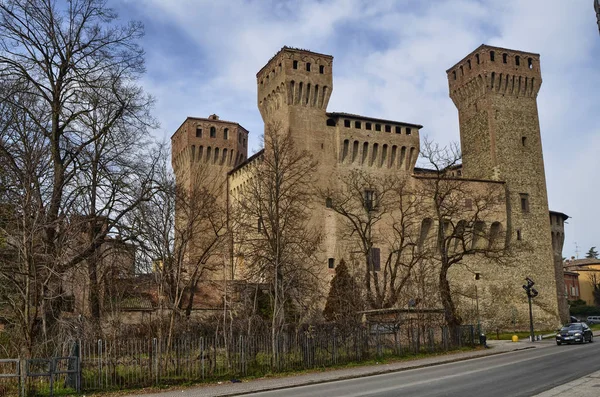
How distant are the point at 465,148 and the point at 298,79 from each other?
19571 millimetres

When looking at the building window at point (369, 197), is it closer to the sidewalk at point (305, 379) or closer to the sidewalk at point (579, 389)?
the sidewalk at point (305, 379)

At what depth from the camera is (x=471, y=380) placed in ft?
58.7

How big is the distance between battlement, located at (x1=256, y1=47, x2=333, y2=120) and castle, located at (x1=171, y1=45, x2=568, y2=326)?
0.08m

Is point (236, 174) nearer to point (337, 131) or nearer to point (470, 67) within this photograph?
point (337, 131)

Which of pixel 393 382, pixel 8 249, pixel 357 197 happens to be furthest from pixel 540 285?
pixel 8 249

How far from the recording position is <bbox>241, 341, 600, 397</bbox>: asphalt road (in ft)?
51.0

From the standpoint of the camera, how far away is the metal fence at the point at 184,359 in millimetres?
17109

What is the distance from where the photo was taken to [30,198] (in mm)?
17328

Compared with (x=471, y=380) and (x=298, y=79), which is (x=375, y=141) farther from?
(x=471, y=380)

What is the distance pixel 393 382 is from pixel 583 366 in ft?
24.4

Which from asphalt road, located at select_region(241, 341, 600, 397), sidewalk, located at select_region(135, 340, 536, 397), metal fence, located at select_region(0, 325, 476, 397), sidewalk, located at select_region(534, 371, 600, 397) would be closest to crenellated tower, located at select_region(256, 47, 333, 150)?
metal fence, located at select_region(0, 325, 476, 397)

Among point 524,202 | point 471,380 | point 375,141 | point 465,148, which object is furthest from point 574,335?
point 465,148

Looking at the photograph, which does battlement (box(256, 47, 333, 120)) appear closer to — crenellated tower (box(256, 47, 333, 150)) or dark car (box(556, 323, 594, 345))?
crenellated tower (box(256, 47, 333, 150))

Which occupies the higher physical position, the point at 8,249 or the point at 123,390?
the point at 8,249
